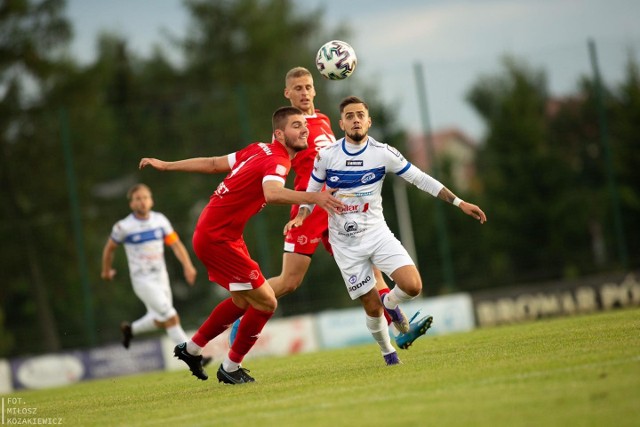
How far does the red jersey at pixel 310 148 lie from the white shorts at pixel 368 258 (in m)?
1.60

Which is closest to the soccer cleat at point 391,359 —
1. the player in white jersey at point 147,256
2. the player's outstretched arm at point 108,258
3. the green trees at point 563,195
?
the player in white jersey at point 147,256

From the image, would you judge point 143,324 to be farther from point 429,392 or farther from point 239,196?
point 429,392

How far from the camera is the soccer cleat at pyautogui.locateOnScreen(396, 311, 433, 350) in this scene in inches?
369

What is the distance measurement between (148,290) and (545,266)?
1205cm

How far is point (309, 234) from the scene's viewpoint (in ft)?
34.9

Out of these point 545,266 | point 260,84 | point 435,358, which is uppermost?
point 260,84

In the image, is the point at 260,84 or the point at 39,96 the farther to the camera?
the point at 260,84

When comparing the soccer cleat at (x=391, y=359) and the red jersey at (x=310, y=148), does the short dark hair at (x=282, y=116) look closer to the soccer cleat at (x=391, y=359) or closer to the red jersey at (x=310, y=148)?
the red jersey at (x=310, y=148)

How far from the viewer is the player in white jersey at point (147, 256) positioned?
1443 centimetres

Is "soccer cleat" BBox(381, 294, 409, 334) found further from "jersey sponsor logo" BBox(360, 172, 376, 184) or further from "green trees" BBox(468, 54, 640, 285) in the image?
"green trees" BBox(468, 54, 640, 285)

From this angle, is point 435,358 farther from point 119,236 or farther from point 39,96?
point 39,96

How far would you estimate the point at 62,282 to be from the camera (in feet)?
84.0

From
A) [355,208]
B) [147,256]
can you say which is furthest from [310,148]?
[147,256]

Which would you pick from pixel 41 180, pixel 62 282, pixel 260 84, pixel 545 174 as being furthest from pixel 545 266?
pixel 260 84
